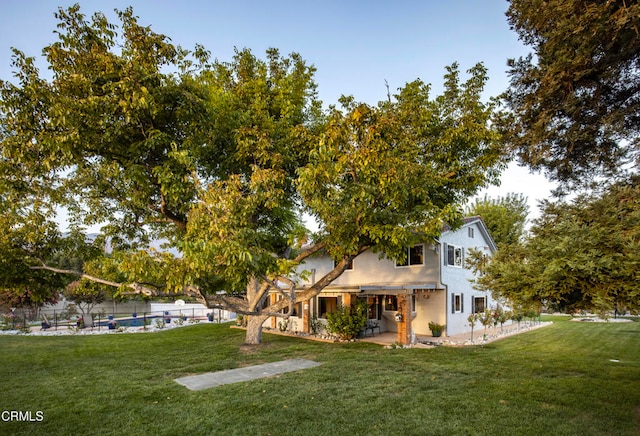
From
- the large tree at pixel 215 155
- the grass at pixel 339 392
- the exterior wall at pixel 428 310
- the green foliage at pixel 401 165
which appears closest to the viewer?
the grass at pixel 339 392

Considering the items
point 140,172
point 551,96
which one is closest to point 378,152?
point 551,96

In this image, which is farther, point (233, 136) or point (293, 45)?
point (293, 45)

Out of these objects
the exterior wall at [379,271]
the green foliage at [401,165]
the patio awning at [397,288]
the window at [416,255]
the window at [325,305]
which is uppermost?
the green foliage at [401,165]

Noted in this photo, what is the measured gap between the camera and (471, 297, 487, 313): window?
19.9 metres

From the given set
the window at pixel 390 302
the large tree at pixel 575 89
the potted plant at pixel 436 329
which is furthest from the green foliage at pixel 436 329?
the large tree at pixel 575 89

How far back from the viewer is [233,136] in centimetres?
1189

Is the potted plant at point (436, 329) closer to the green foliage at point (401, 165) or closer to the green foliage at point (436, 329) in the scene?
the green foliage at point (436, 329)

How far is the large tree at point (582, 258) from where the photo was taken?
451 cm

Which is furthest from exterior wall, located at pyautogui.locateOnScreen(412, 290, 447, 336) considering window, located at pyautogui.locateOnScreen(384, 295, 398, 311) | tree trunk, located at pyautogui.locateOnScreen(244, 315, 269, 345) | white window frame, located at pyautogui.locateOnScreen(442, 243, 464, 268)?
tree trunk, located at pyautogui.locateOnScreen(244, 315, 269, 345)

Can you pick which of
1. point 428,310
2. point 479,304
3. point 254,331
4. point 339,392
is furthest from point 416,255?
point 339,392

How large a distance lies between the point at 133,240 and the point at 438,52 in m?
14.2

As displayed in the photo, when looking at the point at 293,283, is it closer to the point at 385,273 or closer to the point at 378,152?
the point at 378,152

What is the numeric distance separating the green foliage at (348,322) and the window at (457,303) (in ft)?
14.7

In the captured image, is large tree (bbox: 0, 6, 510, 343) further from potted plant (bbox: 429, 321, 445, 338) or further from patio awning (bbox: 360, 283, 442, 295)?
potted plant (bbox: 429, 321, 445, 338)
